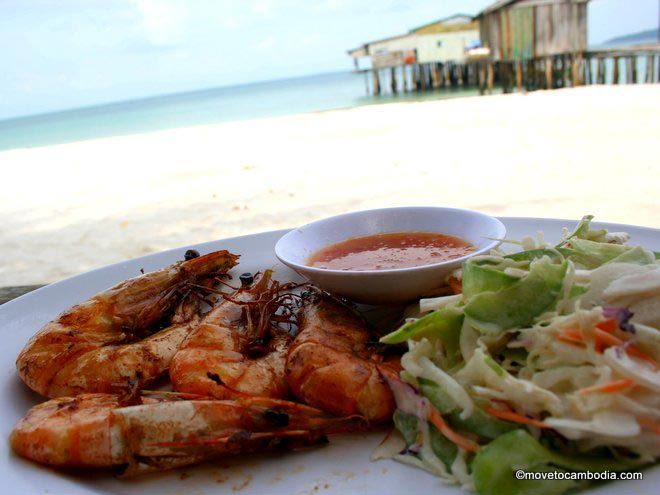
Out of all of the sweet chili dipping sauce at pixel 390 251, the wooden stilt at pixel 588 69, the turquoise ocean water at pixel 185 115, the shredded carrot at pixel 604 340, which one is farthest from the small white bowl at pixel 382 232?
the turquoise ocean water at pixel 185 115

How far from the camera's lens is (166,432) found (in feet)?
5.69

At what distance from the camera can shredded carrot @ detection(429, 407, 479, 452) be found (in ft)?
5.19

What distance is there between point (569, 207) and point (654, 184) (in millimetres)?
1668

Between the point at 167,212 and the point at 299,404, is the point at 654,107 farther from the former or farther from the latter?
the point at 299,404

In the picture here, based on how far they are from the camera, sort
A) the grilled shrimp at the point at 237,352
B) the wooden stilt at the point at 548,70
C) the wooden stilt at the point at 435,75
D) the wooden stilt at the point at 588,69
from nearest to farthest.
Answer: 1. the grilled shrimp at the point at 237,352
2. the wooden stilt at the point at 548,70
3. the wooden stilt at the point at 588,69
4. the wooden stilt at the point at 435,75

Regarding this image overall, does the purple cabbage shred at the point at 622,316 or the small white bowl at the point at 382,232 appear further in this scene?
the small white bowl at the point at 382,232

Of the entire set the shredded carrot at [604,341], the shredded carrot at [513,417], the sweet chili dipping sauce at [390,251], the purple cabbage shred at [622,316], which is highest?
the purple cabbage shred at [622,316]

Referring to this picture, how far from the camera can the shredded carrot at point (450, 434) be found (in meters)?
1.58

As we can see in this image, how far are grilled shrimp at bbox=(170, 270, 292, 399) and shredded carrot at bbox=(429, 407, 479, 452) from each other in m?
0.57

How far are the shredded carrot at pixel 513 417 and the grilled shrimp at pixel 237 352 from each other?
→ 2.40 ft

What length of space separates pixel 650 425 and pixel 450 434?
49 centimetres

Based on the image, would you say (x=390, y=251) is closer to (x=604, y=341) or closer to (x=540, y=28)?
(x=604, y=341)

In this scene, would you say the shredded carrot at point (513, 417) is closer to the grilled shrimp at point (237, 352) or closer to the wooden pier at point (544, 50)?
the grilled shrimp at point (237, 352)

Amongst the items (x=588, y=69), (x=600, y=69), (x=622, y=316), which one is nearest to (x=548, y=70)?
(x=600, y=69)
